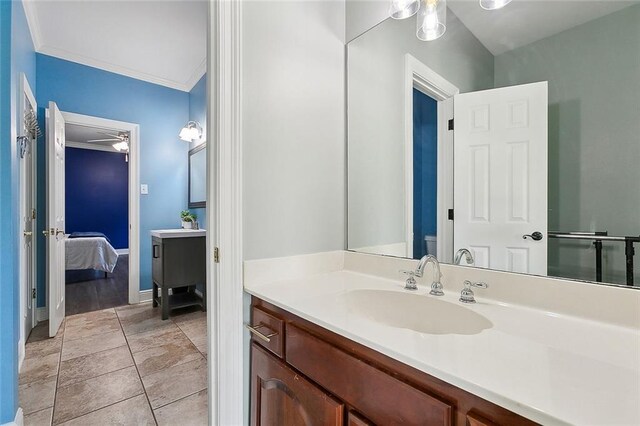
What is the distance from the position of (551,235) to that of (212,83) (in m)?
1.26

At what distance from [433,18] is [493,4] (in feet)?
0.72

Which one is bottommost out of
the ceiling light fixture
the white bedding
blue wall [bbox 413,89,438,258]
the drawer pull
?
the white bedding

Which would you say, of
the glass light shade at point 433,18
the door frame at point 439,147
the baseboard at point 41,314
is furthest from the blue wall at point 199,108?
the glass light shade at point 433,18

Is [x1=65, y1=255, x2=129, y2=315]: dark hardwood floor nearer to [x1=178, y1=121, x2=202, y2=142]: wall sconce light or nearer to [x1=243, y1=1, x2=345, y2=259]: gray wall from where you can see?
[x1=178, y1=121, x2=202, y2=142]: wall sconce light

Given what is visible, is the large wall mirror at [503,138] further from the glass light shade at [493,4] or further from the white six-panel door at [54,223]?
the white six-panel door at [54,223]

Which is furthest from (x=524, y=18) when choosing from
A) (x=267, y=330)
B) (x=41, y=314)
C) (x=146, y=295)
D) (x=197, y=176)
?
(x=41, y=314)

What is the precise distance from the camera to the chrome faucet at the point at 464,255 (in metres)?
1.07

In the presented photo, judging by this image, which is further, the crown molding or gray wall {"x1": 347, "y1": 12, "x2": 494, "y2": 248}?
the crown molding

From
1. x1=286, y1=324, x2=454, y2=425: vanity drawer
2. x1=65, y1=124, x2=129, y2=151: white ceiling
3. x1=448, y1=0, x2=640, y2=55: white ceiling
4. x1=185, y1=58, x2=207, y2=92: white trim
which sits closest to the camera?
x1=286, y1=324, x2=454, y2=425: vanity drawer

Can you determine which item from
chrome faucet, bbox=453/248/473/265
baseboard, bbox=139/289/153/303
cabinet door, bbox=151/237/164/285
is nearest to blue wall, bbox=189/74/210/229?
cabinet door, bbox=151/237/164/285

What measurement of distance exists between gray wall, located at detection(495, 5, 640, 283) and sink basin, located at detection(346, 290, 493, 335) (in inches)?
11.7

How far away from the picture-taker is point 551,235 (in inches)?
36.5

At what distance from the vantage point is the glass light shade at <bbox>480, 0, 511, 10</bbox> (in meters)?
1.02

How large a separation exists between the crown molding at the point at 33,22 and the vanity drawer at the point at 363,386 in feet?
10.5
